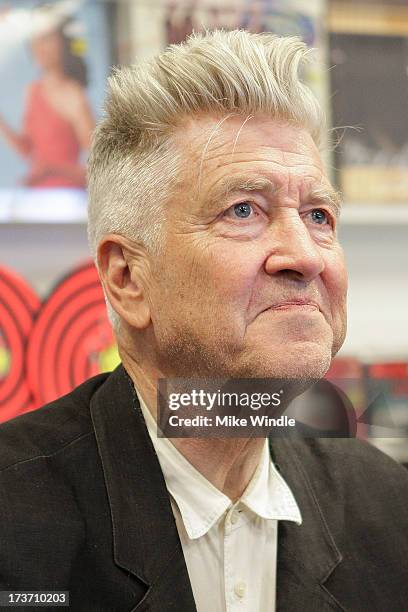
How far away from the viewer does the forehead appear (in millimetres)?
800

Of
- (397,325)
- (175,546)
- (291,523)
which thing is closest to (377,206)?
(397,325)

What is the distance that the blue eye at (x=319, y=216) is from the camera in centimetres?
82

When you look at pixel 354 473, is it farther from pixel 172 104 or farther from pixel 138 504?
pixel 172 104

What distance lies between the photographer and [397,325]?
141 centimetres

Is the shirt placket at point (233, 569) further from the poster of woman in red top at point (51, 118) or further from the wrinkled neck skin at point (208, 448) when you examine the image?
the poster of woman in red top at point (51, 118)

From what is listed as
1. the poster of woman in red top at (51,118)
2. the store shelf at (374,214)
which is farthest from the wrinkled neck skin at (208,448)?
the store shelf at (374,214)

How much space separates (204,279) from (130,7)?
3.05 ft

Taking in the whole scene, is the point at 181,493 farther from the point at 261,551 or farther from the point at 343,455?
the point at 343,455

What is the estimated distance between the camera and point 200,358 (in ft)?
2.53

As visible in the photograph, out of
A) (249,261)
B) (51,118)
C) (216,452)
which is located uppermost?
(51,118)

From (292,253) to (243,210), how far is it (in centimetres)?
7

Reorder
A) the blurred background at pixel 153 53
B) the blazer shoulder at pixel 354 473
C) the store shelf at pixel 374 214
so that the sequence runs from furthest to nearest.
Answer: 1. the store shelf at pixel 374 214
2. the blurred background at pixel 153 53
3. the blazer shoulder at pixel 354 473

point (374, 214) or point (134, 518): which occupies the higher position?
point (374, 214)

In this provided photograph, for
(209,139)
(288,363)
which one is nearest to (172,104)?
(209,139)
